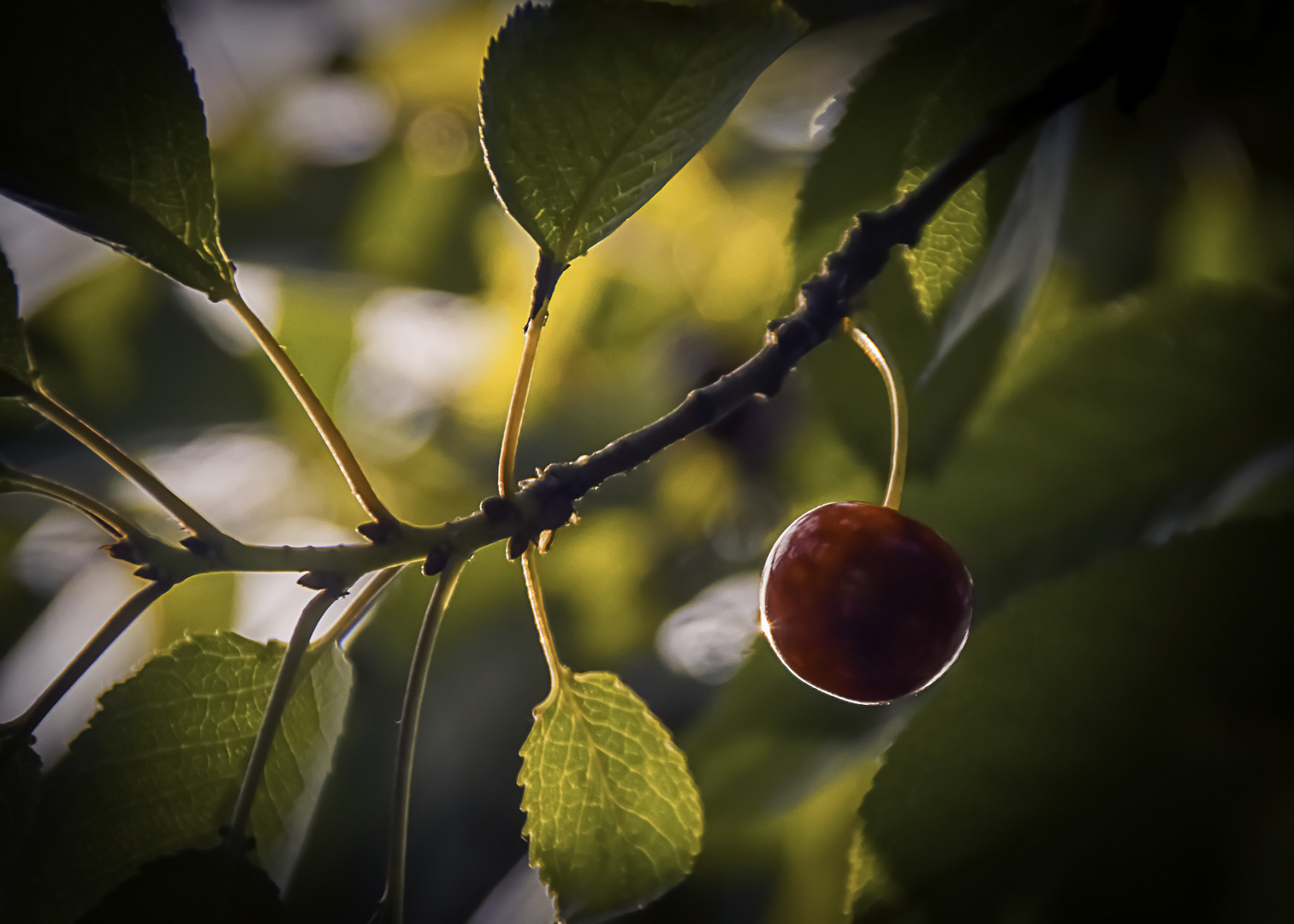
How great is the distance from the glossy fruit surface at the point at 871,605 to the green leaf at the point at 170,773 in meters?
0.43

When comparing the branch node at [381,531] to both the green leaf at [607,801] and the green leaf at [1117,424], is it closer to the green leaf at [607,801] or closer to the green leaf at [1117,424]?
the green leaf at [607,801]

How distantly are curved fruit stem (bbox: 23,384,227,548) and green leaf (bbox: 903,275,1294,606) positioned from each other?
641 millimetres

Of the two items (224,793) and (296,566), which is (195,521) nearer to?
(296,566)

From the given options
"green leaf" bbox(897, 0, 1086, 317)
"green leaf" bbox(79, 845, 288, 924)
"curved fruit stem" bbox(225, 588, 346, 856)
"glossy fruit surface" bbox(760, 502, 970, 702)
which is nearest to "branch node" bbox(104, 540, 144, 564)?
"curved fruit stem" bbox(225, 588, 346, 856)

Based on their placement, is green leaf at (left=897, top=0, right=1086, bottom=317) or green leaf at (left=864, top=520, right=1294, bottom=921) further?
green leaf at (left=897, top=0, right=1086, bottom=317)

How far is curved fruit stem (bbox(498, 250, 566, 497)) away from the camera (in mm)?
708

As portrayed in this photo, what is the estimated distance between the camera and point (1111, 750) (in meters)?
0.53

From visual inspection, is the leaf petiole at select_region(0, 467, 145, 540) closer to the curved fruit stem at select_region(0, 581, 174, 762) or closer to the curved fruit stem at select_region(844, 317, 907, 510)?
the curved fruit stem at select_region(0, 581, 174, 762)

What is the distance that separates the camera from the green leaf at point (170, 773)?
29.1 inches

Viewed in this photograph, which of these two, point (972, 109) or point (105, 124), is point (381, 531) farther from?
point (972, 109)

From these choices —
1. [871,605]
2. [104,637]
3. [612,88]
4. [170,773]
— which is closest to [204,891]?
[170,773]

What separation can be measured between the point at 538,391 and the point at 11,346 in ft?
4.30

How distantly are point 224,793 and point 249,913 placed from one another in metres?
0.12

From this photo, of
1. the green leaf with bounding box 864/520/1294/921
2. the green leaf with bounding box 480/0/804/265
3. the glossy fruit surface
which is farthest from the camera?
the glossy fruit surface
